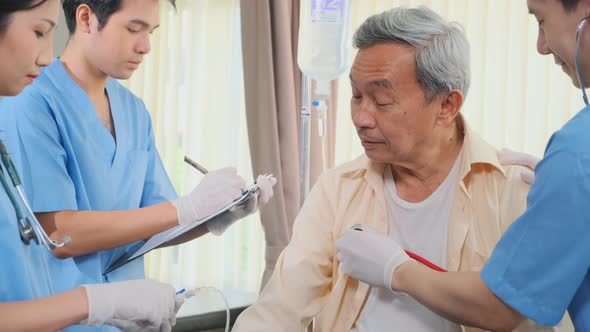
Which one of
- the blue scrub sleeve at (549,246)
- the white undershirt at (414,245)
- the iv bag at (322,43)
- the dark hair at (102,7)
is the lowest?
the white undershirt at (414,245)

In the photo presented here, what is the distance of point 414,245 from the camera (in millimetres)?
1790

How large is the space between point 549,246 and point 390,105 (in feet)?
2.18

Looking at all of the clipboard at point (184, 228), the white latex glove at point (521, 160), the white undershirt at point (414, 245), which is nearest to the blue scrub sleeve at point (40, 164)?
the clipboard at point (184, 228)

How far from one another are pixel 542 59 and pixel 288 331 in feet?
6.19

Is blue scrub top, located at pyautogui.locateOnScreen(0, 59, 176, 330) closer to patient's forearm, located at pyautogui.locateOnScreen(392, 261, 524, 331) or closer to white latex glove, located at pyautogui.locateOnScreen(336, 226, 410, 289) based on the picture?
white latex glove, located at pyautogui.locateOnScreen(336, 226, 410, 289)

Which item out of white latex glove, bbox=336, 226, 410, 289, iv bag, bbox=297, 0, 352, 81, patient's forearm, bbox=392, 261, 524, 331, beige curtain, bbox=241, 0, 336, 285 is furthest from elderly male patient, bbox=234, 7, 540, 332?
beige curtain, bbox=241, 0, 336, 285

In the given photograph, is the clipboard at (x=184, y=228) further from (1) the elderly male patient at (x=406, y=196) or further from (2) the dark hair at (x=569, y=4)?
(2) the dark hair at (x=569, y=4)

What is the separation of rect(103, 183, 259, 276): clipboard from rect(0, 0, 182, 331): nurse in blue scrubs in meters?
0.33

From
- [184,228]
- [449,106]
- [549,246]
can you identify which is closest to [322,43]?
[449,106]

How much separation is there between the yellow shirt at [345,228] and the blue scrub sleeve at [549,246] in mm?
450

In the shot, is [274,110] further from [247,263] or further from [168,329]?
[168,329]

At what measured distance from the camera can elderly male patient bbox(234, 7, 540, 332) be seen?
175cm

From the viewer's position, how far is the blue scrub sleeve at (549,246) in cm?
117

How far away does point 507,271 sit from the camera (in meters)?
1.27
